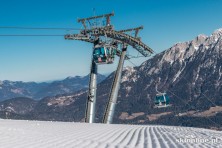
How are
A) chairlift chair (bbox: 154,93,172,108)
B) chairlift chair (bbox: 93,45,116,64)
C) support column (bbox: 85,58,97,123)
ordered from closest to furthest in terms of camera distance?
chairlift chair (bbox: 93,45,116,64) < support column (bbox: 85,58,97,123) < chairlift chair (bbox: 154,93,172,108)

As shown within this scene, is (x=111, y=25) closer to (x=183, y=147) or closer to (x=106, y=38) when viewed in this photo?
(x=106, y=38)

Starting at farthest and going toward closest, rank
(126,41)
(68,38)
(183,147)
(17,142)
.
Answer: (126,41)
(68,38)
(183,147)
(17,142)

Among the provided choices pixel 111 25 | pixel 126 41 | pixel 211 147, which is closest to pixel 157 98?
pixel 126 41

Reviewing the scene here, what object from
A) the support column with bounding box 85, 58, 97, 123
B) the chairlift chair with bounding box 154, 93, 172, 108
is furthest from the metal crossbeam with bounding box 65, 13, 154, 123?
the chairlift chair with bounding box 154, 93, 172, 108

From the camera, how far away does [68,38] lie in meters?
53.6

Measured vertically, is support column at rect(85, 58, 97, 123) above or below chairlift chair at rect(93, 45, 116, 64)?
below

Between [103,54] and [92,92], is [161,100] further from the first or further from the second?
[103,54]

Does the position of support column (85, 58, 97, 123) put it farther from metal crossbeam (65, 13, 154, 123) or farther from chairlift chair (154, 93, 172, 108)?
chairlift chair (154, 93, 172, 108)

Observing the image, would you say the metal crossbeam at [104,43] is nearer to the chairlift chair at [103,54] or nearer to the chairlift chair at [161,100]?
the chairlift chair at [103,54]

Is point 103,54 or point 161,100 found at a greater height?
point 103,54

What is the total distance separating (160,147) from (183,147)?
1.30m

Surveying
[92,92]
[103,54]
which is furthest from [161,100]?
[103,54]

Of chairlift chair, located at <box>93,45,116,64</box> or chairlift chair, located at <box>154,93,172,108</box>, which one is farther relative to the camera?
chairlift chair, located at <box>154,93,172,108</box>

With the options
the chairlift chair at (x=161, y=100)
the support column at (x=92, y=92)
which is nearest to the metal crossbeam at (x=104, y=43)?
the support column at (x=92, y=92)
